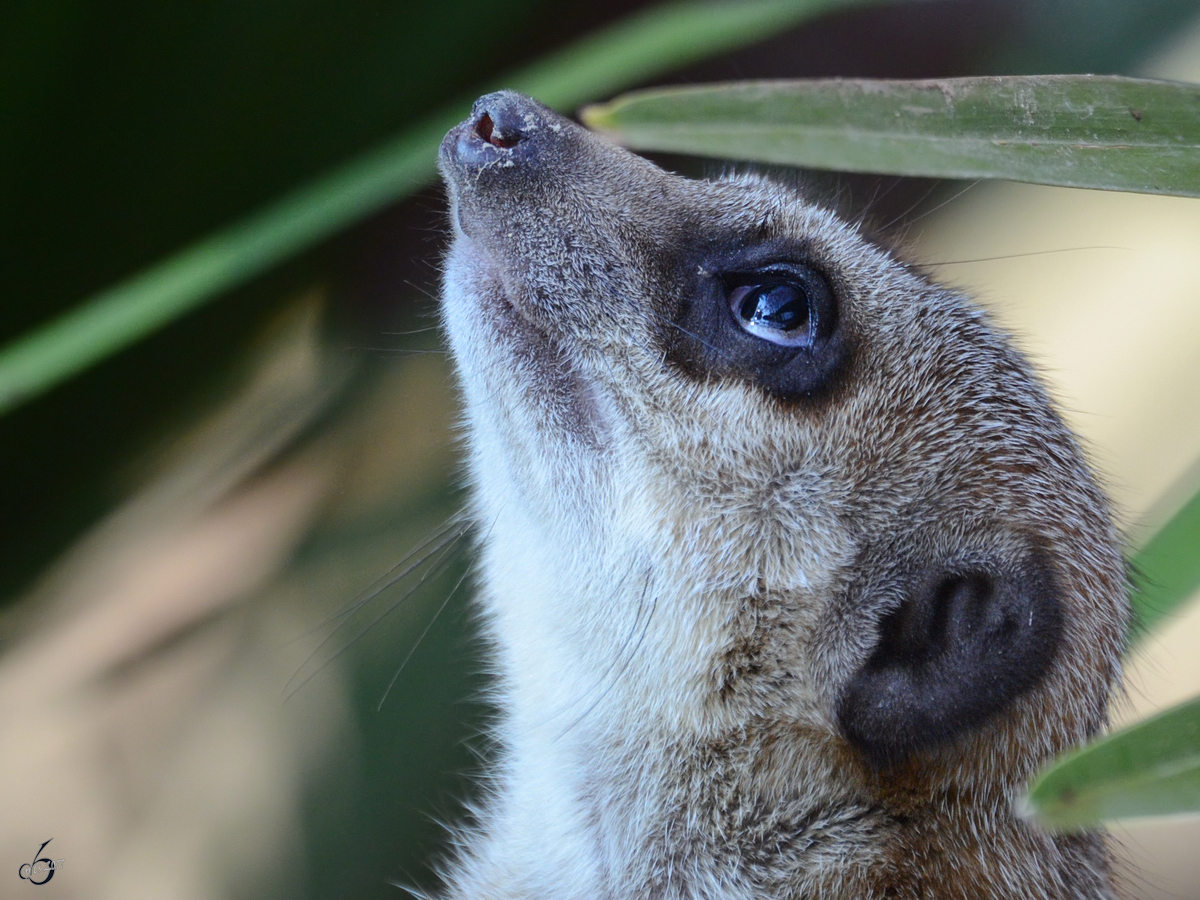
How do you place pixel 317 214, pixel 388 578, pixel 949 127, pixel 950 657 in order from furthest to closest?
pixel 388 578, pixel 317 214, pixel 950 657, pixel 949 127

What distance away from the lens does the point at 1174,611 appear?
1.01 meters

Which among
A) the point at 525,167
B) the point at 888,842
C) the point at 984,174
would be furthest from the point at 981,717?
the point at 525,167

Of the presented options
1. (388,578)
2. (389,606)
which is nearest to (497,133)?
(388,578)

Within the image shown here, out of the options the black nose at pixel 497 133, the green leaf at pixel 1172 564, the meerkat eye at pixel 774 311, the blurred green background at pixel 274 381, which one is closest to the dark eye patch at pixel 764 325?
the meerkat eye at pixel 774 311

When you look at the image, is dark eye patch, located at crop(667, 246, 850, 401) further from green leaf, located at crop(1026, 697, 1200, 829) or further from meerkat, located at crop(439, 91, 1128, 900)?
green leaf, located at crop(1026, 697, 1200, 829)

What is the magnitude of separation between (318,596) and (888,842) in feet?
2.96

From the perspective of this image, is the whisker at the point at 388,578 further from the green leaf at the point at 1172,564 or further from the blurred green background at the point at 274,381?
the green leaf at the point at 1172,564

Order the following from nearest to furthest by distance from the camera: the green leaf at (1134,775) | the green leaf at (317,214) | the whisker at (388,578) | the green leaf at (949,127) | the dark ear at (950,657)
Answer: the green leaf at (1134,775), the green leaf at (949,127), the dark ear at (950,657), the green leaf at (317,214), the whisker at (388,578)

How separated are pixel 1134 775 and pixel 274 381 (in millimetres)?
1259

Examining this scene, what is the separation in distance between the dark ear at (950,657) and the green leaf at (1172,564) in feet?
0.52

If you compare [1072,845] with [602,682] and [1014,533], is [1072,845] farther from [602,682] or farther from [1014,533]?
[602,682]

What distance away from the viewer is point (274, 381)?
1471 millimetres

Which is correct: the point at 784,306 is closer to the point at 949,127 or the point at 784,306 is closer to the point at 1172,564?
the point at 949,127

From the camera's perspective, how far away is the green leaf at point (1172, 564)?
0.92 m
